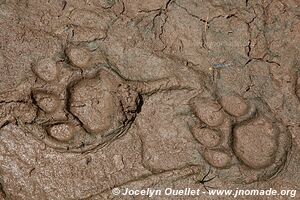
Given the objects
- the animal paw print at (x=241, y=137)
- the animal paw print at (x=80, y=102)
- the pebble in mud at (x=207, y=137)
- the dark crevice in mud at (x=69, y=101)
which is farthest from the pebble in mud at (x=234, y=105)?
the dark crevice in mud at (x=69, y=101)

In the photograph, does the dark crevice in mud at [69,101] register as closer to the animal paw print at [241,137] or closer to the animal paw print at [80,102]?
the animal paw print at [80,102]

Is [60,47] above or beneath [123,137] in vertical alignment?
above

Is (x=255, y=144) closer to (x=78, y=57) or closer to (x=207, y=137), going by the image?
(x=207, y=137)

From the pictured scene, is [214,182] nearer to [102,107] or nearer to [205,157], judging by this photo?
[205,157]

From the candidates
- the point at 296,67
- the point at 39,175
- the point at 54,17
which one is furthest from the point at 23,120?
the point at 296,67

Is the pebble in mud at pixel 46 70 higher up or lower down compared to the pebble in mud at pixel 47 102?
higher up

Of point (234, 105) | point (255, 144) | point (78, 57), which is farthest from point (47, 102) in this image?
point (255, 144)

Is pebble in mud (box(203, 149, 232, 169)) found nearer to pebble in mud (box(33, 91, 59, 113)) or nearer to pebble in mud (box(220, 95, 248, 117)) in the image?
pebble in mud (box(220, 95, 248, 117))

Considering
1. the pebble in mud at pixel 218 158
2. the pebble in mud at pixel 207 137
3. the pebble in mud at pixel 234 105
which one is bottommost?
the pebble in mud at pixel 218 158
